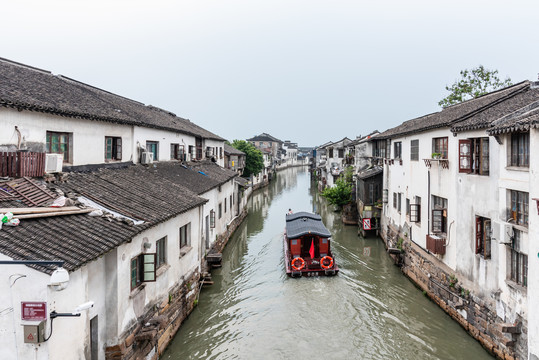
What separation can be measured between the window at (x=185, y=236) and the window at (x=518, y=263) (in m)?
9.53

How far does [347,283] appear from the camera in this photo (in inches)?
599

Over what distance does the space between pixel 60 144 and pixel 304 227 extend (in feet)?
35.9

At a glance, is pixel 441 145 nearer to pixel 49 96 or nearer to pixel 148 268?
pixel 148 268

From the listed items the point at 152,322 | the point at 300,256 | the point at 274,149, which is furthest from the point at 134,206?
the point at 274,149

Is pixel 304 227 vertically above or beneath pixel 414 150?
beneath

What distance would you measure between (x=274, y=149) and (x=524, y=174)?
7884 centimetres

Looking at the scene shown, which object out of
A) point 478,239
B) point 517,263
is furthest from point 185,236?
point 517,263

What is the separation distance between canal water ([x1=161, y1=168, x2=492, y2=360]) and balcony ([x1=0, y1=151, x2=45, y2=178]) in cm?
594

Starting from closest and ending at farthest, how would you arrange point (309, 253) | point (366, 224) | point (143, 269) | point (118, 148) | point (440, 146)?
point (143, 269), point (440, 146), point (118, 148), point (309, 253), point (366, 224)

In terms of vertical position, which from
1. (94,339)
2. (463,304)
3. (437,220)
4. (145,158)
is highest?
(145,158)

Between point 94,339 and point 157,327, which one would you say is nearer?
point 94,339

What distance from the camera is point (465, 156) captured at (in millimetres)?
Result: 10828

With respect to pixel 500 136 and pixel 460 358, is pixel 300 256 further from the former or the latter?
pixel 500 136

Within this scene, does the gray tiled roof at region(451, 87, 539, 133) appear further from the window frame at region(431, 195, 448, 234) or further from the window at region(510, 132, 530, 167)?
Answer: the window frame at region(431, 195, 448, 234)
